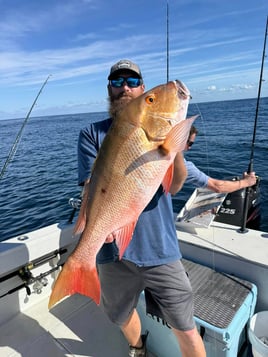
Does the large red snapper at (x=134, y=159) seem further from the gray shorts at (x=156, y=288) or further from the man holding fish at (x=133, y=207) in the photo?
the gray shorts at (x=156, y=288)

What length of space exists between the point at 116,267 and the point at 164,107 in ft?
3.98

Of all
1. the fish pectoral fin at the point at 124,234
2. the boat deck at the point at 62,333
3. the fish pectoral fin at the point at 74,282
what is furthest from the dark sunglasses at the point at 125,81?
the boat deck at the point at 62,333

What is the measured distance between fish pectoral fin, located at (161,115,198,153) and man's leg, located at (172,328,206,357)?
1.35 meters

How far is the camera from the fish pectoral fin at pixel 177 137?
4.33 feet

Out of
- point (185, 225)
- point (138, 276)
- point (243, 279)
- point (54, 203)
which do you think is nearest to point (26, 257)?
point (138, 276)

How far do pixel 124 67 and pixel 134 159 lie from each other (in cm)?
94

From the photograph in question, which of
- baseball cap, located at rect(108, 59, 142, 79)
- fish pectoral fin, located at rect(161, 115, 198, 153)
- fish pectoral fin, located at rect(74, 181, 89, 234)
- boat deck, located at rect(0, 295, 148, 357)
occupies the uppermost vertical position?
baseball cap, located at rect(108, 59, 142, 79)

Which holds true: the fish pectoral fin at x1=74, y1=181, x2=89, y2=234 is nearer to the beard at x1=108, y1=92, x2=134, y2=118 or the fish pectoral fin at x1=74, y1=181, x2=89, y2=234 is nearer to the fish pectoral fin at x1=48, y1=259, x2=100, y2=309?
the fish pectoral fin at x1=48, y1=259, x2=100, y2=309

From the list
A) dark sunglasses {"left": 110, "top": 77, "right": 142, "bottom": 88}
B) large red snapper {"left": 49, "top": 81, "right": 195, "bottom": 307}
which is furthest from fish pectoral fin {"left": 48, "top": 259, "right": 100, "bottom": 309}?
dark sunglasses {"left": 110, "top": 77, "right": 142, "bottom": 88}

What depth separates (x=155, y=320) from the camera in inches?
94.9

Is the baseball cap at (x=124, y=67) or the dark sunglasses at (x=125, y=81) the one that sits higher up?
the baseball cap at (x=124, y=67)

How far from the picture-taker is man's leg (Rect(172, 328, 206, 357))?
1.94m

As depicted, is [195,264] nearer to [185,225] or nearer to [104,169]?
[185,225]

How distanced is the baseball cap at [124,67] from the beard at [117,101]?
0.15m
